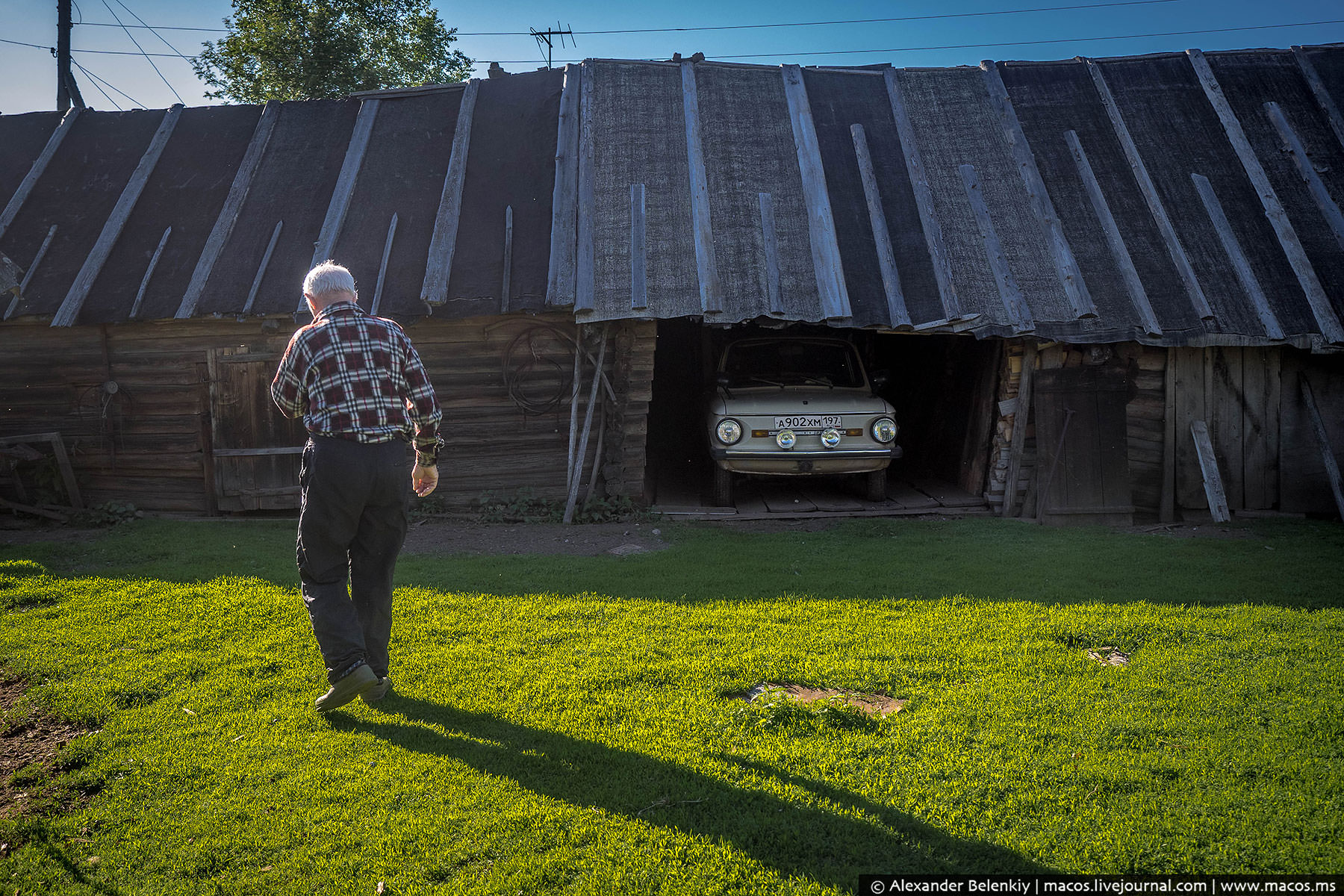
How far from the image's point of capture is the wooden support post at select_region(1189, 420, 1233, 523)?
9.54 metres

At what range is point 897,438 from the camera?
1274 centimetres

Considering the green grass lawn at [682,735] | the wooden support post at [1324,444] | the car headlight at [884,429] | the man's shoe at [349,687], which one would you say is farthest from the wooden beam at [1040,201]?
the man's shoe at [349,687]

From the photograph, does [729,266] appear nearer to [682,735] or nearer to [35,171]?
[682,735]

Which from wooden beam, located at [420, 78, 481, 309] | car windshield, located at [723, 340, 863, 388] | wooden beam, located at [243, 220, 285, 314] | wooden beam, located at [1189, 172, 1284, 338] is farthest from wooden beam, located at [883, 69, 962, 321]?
wooden beam, located at [243, 220, 285, 314]

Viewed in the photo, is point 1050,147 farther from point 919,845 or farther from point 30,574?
point 30,574

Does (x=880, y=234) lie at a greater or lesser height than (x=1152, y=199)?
lesser

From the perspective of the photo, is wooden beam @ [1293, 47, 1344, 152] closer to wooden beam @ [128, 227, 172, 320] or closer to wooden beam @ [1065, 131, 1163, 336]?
wooden beam @ [1065, 131, 1163, 336]

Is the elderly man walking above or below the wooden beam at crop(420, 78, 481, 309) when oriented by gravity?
below

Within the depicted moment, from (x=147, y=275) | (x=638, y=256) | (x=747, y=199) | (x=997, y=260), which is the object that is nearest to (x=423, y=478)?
(x=638, y=256)

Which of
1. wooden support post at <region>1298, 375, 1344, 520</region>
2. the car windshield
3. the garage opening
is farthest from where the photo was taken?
the car windshield

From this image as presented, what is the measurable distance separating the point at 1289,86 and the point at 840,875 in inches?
529

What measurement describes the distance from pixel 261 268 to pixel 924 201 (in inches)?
323

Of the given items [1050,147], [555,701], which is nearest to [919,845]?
[555,701]

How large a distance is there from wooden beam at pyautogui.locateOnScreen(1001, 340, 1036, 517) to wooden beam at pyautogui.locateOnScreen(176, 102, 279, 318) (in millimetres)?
9710
